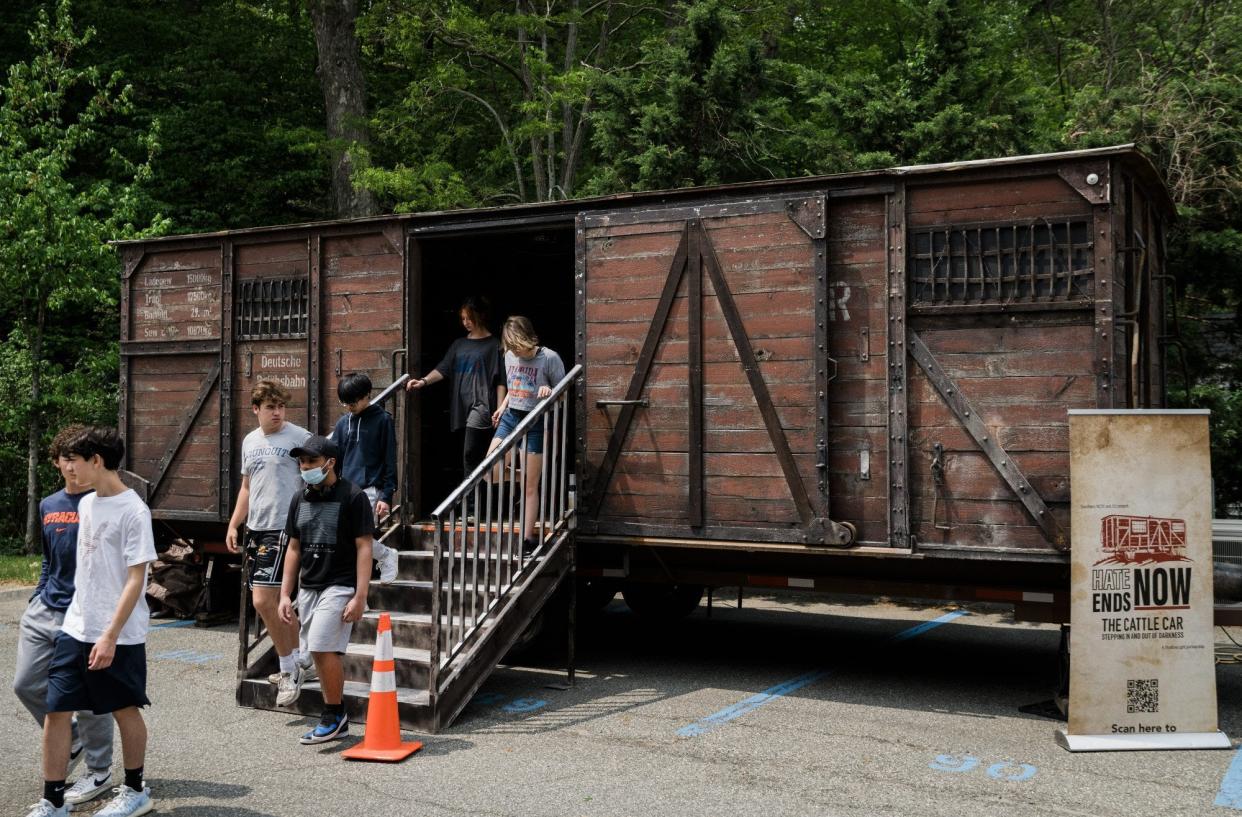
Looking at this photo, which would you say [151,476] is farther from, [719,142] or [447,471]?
[719,142]

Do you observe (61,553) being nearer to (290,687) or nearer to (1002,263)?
(290,687)

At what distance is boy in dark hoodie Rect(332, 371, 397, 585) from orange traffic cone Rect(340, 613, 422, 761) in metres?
1.76

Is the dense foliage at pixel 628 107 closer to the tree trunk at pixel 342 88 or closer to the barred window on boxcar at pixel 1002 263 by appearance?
the tree trunk at pixel 342 88

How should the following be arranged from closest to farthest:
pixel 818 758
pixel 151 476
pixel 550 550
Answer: pixel 818 758, pixel 550 550, pixel 151 476

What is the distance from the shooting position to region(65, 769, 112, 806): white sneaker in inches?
193

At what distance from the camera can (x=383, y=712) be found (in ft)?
19.0

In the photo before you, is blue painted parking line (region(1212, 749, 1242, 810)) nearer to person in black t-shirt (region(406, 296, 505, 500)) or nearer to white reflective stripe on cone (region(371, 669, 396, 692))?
white reflective stripe on cone (region(371, 669, 396, 692))

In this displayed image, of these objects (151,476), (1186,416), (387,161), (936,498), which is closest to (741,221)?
(936,498)

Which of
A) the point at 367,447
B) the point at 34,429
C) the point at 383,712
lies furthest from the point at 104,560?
the point at 34,429

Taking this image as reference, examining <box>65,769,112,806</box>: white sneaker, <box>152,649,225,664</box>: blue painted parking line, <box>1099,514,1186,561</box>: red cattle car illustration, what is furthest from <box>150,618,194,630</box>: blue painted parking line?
<box>1099,514,1186,561</box>: red cattle car illustration

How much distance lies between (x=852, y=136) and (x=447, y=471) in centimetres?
626

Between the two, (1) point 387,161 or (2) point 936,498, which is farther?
(1) point 387,161

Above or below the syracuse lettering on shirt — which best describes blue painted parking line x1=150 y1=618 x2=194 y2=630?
below

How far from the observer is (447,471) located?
34.5 ft
